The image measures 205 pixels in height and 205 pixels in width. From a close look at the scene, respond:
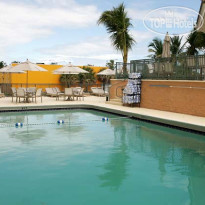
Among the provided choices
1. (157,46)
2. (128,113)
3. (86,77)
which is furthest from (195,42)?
(86,77)

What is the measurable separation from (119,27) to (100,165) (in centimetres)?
1522

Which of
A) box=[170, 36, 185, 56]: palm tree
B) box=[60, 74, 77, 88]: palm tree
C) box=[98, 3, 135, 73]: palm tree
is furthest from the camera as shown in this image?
box=[60, 74, 77, 88]: palm tree

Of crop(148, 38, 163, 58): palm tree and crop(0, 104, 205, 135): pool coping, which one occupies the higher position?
crop(148, 38, 163, 58): palm tree

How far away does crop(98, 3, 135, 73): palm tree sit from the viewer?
20.0 metres

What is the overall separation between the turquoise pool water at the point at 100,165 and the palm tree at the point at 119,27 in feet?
35.2

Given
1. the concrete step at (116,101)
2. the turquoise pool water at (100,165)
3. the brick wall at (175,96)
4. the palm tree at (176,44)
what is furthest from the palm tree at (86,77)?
the turquoise pool water at (100,165)

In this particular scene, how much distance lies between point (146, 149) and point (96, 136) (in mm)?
1986

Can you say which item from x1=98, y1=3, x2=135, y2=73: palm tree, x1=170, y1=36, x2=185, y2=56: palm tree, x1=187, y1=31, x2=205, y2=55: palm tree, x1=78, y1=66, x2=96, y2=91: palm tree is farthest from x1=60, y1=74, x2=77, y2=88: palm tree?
x1=187, y1=31, x2=205, y2=55: palm tree

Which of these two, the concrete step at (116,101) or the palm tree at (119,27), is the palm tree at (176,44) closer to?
the palm tree at (119,27)

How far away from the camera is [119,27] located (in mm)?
20031

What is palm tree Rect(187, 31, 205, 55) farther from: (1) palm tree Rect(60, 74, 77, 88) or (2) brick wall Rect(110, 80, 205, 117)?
(1) palm tree Rect(60, 74, 77, 88)

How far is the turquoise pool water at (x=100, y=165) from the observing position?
4.79 metres

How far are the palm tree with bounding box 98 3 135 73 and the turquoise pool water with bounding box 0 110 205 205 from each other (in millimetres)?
10740

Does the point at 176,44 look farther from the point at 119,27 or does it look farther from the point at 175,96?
the point at 175,96
